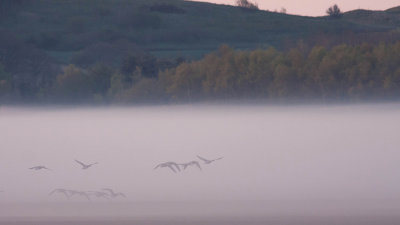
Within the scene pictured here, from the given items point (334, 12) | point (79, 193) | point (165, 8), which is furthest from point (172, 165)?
point (334, 12)

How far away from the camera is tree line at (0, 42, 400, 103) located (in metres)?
6.67

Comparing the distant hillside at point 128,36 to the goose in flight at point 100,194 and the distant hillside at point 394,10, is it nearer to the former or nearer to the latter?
the distant hillside at point 394,10

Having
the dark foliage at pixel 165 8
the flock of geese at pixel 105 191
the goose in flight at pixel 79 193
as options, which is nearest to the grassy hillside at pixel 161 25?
the dark foliage at pixel 165 8

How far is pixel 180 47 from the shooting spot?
7.57 metres

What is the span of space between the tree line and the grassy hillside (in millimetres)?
427

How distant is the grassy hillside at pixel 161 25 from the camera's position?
23.7 ft

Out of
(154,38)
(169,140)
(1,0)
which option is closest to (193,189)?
(169,140)

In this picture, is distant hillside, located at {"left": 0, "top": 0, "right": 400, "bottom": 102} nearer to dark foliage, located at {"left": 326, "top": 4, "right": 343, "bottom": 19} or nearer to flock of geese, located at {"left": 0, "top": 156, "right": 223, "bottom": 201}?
dark foliage, located at {"left": 326, "top": 4, "right": 343, "bottom": 19}

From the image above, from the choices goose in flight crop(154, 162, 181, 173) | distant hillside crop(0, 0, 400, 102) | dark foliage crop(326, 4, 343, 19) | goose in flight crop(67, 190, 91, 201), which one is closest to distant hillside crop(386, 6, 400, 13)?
distant hillside crop(0, 0, 400, 102)

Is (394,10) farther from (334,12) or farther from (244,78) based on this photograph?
(244,78)

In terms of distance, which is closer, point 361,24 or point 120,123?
point 120,123

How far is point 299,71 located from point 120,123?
4.50ft

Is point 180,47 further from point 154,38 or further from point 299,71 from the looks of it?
point 299,71

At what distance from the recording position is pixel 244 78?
6.79 meters
